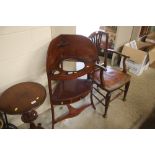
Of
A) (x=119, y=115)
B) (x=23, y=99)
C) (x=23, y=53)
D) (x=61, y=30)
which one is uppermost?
(x=61, y=30)

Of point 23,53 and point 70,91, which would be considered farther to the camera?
point 70,91

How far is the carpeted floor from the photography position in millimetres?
1848

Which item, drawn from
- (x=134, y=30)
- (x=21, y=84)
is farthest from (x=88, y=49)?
(x=134, y=30)

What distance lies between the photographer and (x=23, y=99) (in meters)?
1.32

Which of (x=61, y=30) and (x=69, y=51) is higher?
(x=61, y=30)

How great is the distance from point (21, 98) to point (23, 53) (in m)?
0.42

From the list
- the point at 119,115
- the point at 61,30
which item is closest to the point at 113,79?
the point at 119,115

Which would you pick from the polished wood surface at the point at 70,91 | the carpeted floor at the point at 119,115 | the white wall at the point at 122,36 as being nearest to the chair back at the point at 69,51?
the polished wood surface at the point at 70,91

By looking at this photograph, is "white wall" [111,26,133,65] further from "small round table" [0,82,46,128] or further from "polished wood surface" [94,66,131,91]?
"small round table" [0,82,46,128]

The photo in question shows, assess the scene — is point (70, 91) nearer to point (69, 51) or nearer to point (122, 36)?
point (69, 51)
